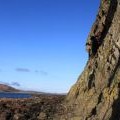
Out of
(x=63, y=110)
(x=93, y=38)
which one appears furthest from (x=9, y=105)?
(x=93, y=38)

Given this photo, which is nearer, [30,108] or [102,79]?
[102,79]

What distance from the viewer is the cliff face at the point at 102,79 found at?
35.9 meters

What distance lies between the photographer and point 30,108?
48344mm

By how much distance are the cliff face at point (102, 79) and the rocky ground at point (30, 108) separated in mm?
1959

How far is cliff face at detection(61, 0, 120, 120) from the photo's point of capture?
35.9 meters

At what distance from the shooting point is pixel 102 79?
39.7m

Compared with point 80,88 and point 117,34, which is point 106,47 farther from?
point 80,88

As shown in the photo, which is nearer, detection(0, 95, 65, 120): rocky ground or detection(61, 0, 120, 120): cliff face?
detection(61, 0, 120, 120): cliff face

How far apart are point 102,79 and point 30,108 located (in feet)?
39.0

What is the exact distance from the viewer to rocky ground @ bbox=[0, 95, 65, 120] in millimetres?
45406

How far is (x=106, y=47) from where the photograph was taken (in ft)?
136

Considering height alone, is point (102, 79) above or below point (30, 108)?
above

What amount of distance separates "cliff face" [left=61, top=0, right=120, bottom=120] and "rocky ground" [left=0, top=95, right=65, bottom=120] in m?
1.96

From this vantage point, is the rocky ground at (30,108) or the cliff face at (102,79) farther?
the rocky ground at (30,108)
